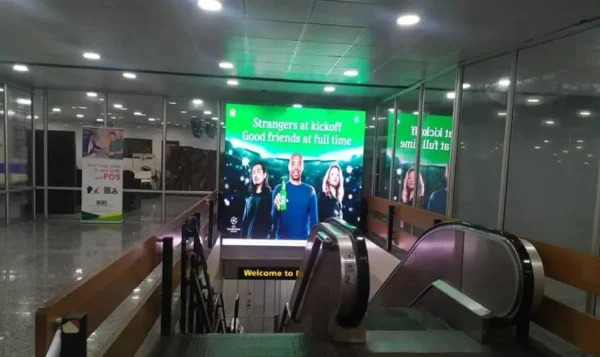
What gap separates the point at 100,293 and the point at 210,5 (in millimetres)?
3458

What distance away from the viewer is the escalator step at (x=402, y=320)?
354cm

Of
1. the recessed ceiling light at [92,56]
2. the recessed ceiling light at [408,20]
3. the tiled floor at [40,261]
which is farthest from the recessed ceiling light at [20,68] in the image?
the recessed ceiling light at [408,20]

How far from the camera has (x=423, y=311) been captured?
4020 millimetres

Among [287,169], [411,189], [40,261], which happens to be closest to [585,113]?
[411,189]

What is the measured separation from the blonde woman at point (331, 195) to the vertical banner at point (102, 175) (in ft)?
16.9

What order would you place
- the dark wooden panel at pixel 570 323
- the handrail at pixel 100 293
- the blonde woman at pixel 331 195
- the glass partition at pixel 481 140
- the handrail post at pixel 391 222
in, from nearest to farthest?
the handrail at pixel 100 293 < the dark wooden panel at pixel 570 323 < the glass partition at pixel 481 140 < the handrail post at pixel 391 222 < the blonde woman at pixel 331 195

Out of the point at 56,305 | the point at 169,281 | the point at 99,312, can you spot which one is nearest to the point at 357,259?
the point at 169,281

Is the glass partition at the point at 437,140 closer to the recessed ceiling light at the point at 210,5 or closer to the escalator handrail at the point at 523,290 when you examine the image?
the escalator handrail at the point at 523,290

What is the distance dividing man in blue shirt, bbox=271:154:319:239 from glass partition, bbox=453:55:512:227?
3340 millimetres

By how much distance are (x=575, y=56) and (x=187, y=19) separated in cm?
448

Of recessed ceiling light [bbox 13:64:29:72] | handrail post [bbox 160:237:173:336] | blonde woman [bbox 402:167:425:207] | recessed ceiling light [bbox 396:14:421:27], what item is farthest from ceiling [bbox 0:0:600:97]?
handrail post [bbox 160:237:173:336]

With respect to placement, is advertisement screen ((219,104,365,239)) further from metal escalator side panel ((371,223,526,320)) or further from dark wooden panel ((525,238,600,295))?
dark wooden panel ((525,238,600,295))

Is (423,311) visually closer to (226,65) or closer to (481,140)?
(481,140)

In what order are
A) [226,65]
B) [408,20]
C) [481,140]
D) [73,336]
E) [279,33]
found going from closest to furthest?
[73,336] < [408,20] < [279,33] < [481,140] < [226,65]
